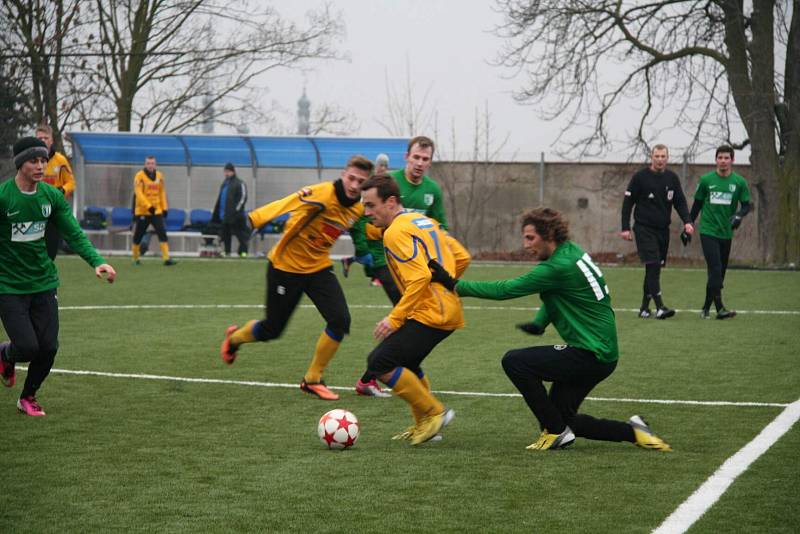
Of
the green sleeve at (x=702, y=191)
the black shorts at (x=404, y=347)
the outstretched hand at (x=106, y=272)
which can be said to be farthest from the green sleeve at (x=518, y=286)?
the green sleeve at (x=702, y=191)

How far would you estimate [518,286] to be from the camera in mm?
6543

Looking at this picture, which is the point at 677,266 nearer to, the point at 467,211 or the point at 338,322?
the point at 467,211

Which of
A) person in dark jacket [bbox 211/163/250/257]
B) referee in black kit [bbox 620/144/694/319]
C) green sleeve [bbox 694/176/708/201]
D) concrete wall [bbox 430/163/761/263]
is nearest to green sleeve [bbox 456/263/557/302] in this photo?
referee in black kit [bbox 620/144/694/319]

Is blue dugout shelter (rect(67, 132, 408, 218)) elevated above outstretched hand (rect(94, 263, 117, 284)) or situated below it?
above

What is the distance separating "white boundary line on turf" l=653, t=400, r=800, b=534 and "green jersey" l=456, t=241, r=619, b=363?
951mm

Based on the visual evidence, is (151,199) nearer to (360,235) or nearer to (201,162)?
(201,162)

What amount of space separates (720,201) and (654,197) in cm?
81

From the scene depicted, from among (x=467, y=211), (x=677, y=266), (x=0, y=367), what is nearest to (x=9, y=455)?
(x=0, y=367)

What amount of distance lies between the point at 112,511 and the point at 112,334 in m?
7.40

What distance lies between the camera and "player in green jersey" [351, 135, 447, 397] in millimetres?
9586

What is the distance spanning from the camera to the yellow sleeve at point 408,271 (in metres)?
6.68

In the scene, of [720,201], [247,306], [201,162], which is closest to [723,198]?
[720,201]

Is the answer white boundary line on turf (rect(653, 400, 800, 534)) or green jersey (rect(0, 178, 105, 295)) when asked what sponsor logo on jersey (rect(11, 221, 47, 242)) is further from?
white boundary line on turf (rect(653, 400, 800, 534))

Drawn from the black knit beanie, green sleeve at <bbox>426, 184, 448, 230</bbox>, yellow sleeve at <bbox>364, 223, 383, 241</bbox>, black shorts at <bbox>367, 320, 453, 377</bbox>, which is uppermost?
the black knit beanie
